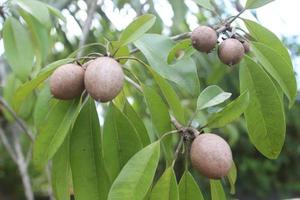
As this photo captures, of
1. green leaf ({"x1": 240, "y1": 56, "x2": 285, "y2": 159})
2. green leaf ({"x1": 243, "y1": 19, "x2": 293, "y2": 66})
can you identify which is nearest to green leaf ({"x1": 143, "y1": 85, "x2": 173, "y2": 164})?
green leaf ({"x1": 240, "y1": 56, "x2": 285, "y2": 159})

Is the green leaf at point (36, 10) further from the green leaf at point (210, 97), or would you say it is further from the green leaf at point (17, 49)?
the green leaf at point (210, 97)

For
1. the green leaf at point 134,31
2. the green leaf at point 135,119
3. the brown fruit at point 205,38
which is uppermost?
the green leaf at point 134,31

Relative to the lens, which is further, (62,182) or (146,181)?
(62,182)

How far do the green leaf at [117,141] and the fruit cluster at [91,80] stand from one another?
0.09 meters

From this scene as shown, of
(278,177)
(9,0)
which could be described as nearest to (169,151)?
(9,0)

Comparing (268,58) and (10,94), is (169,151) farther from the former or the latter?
(10,94)

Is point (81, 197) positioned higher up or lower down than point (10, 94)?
higher up

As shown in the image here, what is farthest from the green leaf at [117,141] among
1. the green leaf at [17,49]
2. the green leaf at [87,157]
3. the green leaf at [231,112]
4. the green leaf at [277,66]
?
the green leaf at [17,49]

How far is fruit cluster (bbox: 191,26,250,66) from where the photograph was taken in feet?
2.85

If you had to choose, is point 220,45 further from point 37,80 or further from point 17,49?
point 17,49

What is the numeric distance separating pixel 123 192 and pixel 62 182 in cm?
22

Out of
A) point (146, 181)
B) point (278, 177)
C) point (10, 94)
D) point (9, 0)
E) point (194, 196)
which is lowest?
point (278, 177)

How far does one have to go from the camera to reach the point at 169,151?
88cm

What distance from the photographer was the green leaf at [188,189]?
Answer: 33.8 inches
